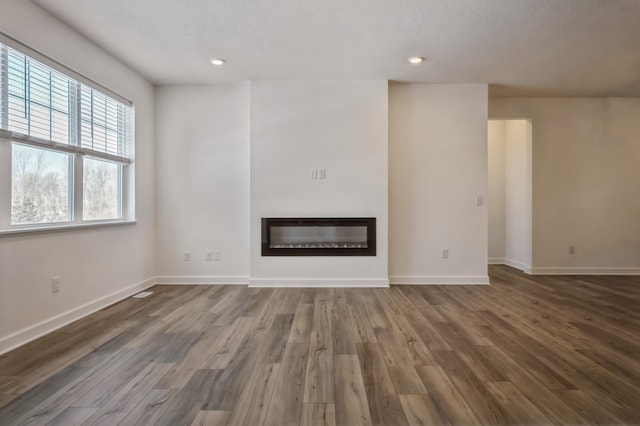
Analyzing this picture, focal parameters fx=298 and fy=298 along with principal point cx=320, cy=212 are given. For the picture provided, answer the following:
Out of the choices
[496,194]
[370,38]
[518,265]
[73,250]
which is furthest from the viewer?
[496,194]

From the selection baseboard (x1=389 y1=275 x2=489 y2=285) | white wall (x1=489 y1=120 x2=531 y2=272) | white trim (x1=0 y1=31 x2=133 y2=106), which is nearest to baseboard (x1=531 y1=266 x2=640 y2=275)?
white wall (x1=489 y1=120 x2=531 y2=272)

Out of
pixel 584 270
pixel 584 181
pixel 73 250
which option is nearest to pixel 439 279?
pixel 584 270

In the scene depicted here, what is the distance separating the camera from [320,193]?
386cm

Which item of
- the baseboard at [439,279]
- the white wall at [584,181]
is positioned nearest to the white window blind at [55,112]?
the baseboard at [439,279]

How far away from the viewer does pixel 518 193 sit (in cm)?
490

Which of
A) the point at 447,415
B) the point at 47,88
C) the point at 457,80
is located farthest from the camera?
the point at 457,80

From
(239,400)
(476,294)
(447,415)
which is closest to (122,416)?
(239,400)

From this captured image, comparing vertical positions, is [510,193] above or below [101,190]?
above

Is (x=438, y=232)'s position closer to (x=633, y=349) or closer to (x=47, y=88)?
(x=633, y=349)

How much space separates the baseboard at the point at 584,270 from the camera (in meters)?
4.48

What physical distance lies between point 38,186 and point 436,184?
4171mm

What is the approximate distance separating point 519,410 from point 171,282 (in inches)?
155

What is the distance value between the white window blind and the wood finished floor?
1603mm

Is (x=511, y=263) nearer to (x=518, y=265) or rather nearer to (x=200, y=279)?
(x=518, y=265)
